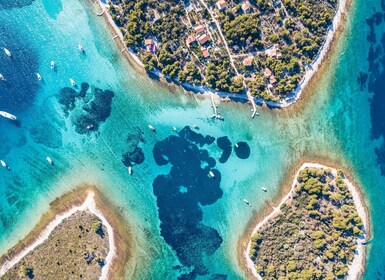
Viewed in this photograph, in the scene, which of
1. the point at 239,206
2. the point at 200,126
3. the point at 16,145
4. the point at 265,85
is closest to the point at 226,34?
the point at 265,85

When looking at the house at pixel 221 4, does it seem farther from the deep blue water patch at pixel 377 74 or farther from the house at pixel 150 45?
the deep blue water patch at pixel 377 74

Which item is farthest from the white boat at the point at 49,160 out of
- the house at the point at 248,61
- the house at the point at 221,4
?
the house at the point at 221,4

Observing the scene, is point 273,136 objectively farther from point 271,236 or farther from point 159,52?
point 159,52

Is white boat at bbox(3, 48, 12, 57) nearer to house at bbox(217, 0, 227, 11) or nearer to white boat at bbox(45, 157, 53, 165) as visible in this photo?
white boat at bbox(45, 157, 53, 165)

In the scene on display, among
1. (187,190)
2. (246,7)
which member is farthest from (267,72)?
(187,190)

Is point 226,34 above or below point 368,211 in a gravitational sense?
A: above

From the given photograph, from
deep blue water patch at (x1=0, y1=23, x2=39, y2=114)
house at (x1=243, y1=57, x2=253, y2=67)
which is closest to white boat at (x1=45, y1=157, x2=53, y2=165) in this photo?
deep blue water patch at (x1=0, y1=23, x2=39, y2=114)

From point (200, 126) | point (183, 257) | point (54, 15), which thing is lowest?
point (183, 257)
